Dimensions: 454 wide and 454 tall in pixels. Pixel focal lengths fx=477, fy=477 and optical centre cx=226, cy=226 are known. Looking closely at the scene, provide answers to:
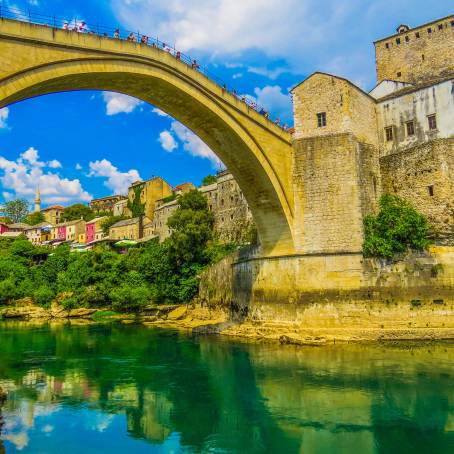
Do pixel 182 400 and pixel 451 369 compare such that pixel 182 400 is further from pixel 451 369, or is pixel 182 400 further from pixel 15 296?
pixel 15 296

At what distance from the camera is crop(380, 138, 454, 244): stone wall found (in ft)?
55.6

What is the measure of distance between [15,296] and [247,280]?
2342cm

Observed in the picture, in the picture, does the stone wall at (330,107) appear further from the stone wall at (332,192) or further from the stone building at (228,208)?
the stone building at (228,208)

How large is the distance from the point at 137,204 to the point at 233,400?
46.3 m

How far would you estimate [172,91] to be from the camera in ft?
46.4

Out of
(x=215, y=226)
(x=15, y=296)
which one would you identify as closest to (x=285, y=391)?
(x=215, y=226)

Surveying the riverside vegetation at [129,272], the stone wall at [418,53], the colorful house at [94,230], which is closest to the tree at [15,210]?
the colorful house at [94,230]

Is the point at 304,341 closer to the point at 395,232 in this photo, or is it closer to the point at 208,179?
the point at 395,232

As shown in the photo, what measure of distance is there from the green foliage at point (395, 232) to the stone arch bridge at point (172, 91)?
9.11 ft

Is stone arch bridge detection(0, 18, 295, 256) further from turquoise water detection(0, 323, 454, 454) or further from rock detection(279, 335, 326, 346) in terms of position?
turquoise water detection(0, 323, 454, 454)

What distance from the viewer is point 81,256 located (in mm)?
37625

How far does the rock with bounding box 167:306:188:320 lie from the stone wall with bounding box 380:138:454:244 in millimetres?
12915

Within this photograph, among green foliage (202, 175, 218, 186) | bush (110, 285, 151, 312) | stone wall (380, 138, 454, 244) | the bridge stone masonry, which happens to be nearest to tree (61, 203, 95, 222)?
green foliage (202, 175, 218, 186)

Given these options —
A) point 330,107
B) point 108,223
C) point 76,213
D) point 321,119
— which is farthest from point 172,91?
point 76,213
